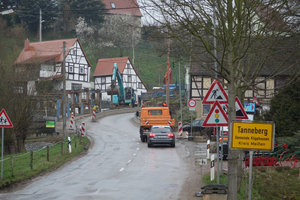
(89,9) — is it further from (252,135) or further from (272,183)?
(252,135)

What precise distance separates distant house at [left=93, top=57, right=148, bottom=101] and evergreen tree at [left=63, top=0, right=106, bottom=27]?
43.7ft

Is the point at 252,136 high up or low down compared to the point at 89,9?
down

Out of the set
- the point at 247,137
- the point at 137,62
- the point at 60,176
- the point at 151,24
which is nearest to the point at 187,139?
the point at 60,176

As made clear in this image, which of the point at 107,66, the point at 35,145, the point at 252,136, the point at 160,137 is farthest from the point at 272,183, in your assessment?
the point at 107,66

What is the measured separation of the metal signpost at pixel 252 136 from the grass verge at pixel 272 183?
347 cm

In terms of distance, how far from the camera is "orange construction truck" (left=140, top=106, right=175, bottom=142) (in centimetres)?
3275

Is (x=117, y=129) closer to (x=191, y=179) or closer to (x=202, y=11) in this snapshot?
(x=191, y=179)

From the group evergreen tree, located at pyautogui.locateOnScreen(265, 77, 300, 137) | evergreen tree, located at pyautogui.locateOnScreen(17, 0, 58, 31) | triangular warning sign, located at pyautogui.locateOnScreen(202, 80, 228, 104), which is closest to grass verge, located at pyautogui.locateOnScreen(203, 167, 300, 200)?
triangular warning sign, located at pyautogui.locateOnScreen(202, 80, 228, 104)

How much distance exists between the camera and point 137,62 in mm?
102312

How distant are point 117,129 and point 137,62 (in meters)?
59.5

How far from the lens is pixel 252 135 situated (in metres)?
7.65

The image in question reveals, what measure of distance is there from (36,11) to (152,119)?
65102mm

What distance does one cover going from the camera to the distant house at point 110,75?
83.0m

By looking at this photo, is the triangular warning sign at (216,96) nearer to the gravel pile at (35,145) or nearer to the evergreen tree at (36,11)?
the gravel pile at (35,145)
